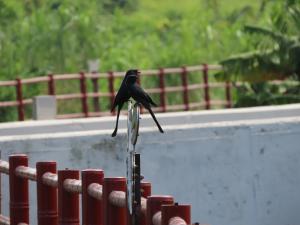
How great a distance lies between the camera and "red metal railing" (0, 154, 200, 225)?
6.62 meters

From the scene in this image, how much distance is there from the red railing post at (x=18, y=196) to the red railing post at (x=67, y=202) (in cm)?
101

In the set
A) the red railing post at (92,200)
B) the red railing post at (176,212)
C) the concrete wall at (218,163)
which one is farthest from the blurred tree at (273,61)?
the red railing post at (176,212)

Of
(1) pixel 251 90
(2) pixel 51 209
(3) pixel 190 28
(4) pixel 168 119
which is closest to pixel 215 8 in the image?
(3) pixel 190 28

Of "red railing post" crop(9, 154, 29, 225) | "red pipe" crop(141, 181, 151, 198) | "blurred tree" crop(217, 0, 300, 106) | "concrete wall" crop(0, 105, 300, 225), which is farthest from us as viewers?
"blurred tree" crop(217, 0, 300, 106)

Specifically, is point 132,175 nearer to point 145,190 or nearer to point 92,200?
point 145,190

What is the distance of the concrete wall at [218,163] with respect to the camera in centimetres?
→ 1188

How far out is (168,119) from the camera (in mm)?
14719

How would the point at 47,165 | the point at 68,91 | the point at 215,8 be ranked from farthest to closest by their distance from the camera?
the point at 215,8 → the point at 68,91 → the point at 47,165

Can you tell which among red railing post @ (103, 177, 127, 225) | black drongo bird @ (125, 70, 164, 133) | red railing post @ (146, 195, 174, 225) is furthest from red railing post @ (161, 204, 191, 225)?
red railing post @ (103, 177, 127, 225)

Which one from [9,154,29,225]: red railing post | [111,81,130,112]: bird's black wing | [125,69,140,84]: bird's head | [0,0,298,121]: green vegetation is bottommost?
[9,154,29,225]: red railing post

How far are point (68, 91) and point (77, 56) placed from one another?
5.81 m

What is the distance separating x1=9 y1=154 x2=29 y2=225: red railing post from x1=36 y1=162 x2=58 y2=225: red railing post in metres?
0.57

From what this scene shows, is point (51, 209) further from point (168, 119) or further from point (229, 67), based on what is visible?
point (229, 67)

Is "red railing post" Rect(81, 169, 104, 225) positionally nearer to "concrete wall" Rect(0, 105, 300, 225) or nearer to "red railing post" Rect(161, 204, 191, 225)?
"red railing post" Rect(161, 204, 191, 225)
